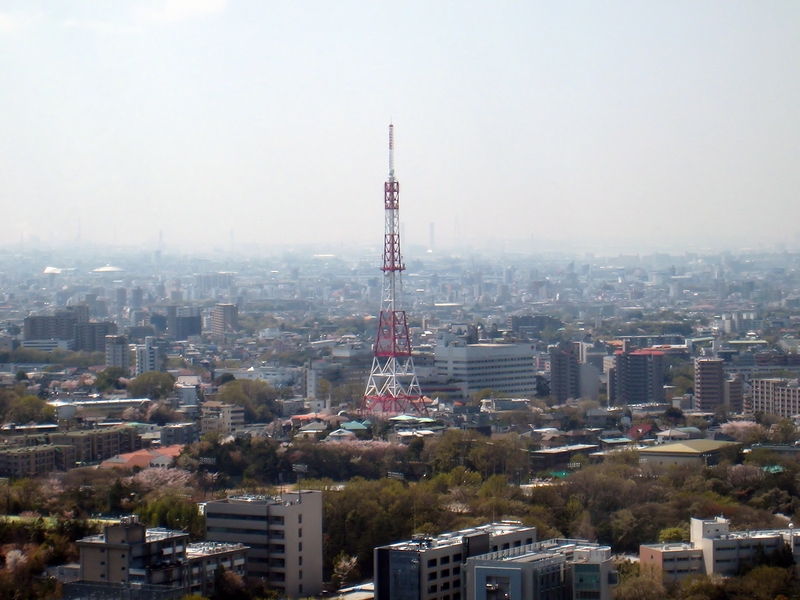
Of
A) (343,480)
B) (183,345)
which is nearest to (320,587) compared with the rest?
(343,480)

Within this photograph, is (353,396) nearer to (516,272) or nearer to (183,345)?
(183,345)


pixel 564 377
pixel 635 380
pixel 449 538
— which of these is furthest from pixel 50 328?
pixel 449 538

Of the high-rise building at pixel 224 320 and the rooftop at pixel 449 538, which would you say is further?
the high-rise building at pixel 224 320

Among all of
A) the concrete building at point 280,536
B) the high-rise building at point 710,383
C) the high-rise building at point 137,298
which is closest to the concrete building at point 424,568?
the concrete building at point 280,536

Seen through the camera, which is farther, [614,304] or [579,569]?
[614,304]

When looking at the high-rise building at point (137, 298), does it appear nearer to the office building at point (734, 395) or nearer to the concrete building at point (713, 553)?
the office building at point (734, 395)

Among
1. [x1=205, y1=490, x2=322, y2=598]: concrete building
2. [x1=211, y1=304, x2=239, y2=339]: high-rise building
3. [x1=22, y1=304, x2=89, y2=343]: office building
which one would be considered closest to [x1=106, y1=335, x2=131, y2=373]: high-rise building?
[x1=22, y1=304, x2=89, y2=343]: office building

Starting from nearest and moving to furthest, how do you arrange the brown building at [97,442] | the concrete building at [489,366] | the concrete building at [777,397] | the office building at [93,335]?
1. the brown building at [97,442]
2. the concrete building at [777,397]
3. the concrete building at [489,366]
4. the office building at [93,335]
